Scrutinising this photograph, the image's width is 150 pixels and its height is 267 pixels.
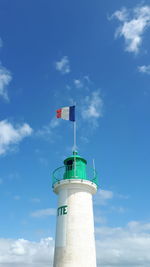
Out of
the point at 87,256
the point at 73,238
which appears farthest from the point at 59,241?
the point at 87,256

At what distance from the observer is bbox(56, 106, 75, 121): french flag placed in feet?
76.9

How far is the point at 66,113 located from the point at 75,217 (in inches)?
371

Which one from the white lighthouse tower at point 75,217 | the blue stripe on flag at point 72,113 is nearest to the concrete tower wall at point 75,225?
the white lighthouse tower at point 75,217

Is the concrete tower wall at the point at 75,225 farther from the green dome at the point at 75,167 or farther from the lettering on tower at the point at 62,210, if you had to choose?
the green dome at the point at 75,167

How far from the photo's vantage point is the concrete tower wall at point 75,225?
17.7 meters

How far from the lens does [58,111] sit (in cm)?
2378

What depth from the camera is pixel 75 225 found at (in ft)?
60.7

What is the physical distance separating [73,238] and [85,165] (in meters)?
5.90

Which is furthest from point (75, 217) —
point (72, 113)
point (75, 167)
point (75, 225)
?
point (72, 113)

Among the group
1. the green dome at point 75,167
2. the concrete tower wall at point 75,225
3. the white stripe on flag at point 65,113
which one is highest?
the white stripe on flag at point 65,113

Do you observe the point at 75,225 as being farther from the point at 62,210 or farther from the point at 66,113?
the point at 66,113

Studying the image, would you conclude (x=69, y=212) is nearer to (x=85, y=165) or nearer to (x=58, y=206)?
(x=58, y=206)

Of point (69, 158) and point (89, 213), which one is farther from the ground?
point (69, 158)

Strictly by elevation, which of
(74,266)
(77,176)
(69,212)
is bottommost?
(74,266)
